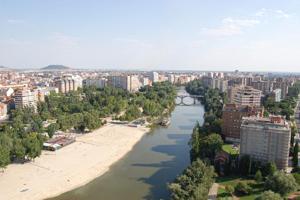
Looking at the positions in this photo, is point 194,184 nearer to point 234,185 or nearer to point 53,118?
point 234,185

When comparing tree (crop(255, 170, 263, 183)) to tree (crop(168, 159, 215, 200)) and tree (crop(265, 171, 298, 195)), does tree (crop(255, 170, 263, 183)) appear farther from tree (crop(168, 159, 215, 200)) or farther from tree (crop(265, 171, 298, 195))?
tree (crop(168, 159, 215, 200))

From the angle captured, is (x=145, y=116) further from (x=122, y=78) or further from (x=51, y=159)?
(x=122, y=78)

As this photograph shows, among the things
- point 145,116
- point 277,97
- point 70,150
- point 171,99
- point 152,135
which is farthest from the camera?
point 171,99

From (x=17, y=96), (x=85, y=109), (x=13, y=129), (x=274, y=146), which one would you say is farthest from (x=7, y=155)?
(x=17, y=96)

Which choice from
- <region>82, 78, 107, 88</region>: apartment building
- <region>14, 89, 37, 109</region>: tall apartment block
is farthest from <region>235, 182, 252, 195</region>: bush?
<region>82, 78, 107, 88</region>: apartment building

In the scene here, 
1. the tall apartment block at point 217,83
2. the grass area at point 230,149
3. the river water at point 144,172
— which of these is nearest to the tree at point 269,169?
the grass area at point 230,149

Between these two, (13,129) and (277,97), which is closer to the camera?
(13,129)

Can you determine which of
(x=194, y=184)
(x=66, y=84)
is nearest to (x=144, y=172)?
(x=194, y=184)

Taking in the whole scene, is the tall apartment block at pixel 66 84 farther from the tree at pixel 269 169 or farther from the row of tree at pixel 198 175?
the tree at pixel 269 169
